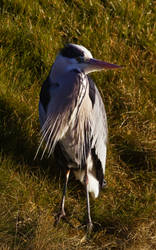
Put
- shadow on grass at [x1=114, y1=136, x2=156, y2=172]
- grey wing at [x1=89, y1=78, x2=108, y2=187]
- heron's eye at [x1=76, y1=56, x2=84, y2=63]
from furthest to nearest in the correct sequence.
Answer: shadow on grass at [x1=114, y1=136, x2=156, y2=172] → grey wing at [x1=89, y1=78, x2=108, y2=187] → heron's eye at [x1=76, y1=56, x2=84, y2=63]

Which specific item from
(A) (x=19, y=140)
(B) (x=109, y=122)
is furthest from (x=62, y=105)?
(B) (x=109, y=122)

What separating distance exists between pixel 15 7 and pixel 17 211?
2.17 meters

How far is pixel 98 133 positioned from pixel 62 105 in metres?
0.59

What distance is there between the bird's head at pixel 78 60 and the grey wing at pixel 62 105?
0.06 m

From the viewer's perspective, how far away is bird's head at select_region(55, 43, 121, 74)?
3.35 meters

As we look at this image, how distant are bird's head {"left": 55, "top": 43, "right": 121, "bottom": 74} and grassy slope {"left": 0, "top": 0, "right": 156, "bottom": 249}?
0.84m

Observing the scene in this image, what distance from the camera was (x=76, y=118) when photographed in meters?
3.70

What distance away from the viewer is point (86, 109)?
3707 millimetres

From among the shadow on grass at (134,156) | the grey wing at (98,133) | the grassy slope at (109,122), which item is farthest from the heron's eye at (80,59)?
the shadow on grass at (134,156)

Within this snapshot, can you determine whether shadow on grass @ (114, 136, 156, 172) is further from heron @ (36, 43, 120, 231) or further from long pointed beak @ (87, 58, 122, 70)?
long pointed beak @ (87, 58, 122, 70)

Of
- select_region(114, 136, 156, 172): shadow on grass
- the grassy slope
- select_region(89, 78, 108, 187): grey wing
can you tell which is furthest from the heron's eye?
select_region(114, 136, 156, 172): shadow on grass

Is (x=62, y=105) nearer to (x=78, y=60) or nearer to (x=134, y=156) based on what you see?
(x=78, y=60)

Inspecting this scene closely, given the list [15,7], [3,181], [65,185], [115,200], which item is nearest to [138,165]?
[115,200]

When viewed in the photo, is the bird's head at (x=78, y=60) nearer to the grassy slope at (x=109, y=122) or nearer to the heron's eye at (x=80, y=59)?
the heron's eye at (x=80, y=59)
